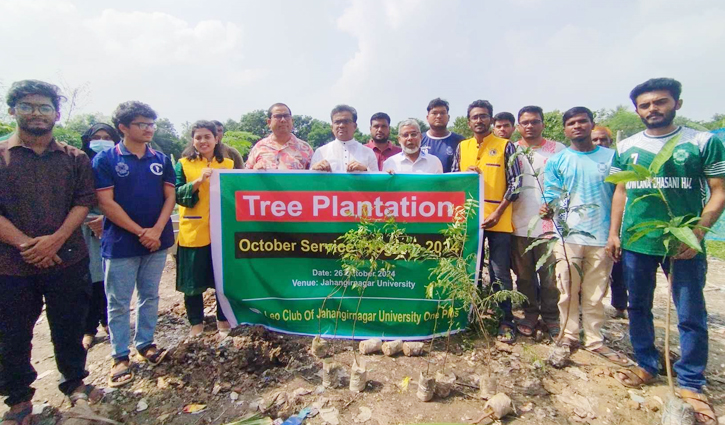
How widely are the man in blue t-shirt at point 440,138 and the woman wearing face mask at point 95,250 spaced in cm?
325

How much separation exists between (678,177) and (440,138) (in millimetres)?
2142

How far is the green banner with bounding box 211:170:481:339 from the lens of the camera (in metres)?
3.42

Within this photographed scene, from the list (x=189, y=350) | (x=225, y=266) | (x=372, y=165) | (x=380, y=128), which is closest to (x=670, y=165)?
(x=372, y=165)

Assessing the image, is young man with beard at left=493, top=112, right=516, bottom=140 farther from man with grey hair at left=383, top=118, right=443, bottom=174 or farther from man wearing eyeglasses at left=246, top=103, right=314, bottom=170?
man wearing eyeglasses at left=246, top=103, right=314, bottom=170

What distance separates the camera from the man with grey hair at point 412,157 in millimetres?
3543

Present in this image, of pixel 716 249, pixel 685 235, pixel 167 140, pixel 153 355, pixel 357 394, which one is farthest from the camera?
pixel 167 140

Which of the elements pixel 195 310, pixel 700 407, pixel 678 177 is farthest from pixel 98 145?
pixel 700 407

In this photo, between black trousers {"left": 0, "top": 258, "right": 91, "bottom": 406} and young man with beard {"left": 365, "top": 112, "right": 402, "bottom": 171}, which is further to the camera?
young man with beard {"left": 365, "top": 112, "right": 402, "bottom": 171}

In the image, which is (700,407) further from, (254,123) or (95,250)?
(254,123)

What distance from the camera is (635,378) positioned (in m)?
2.72

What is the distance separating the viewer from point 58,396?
2.74 metres

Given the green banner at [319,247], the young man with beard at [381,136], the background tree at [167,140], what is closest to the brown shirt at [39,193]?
the green banner at [319,247]

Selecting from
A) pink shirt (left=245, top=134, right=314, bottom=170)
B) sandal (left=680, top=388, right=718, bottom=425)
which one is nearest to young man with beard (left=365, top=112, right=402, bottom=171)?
pink shirt (left=245, top=134, right=314, bottom=170)

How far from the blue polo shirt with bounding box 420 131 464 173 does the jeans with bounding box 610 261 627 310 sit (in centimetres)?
228
